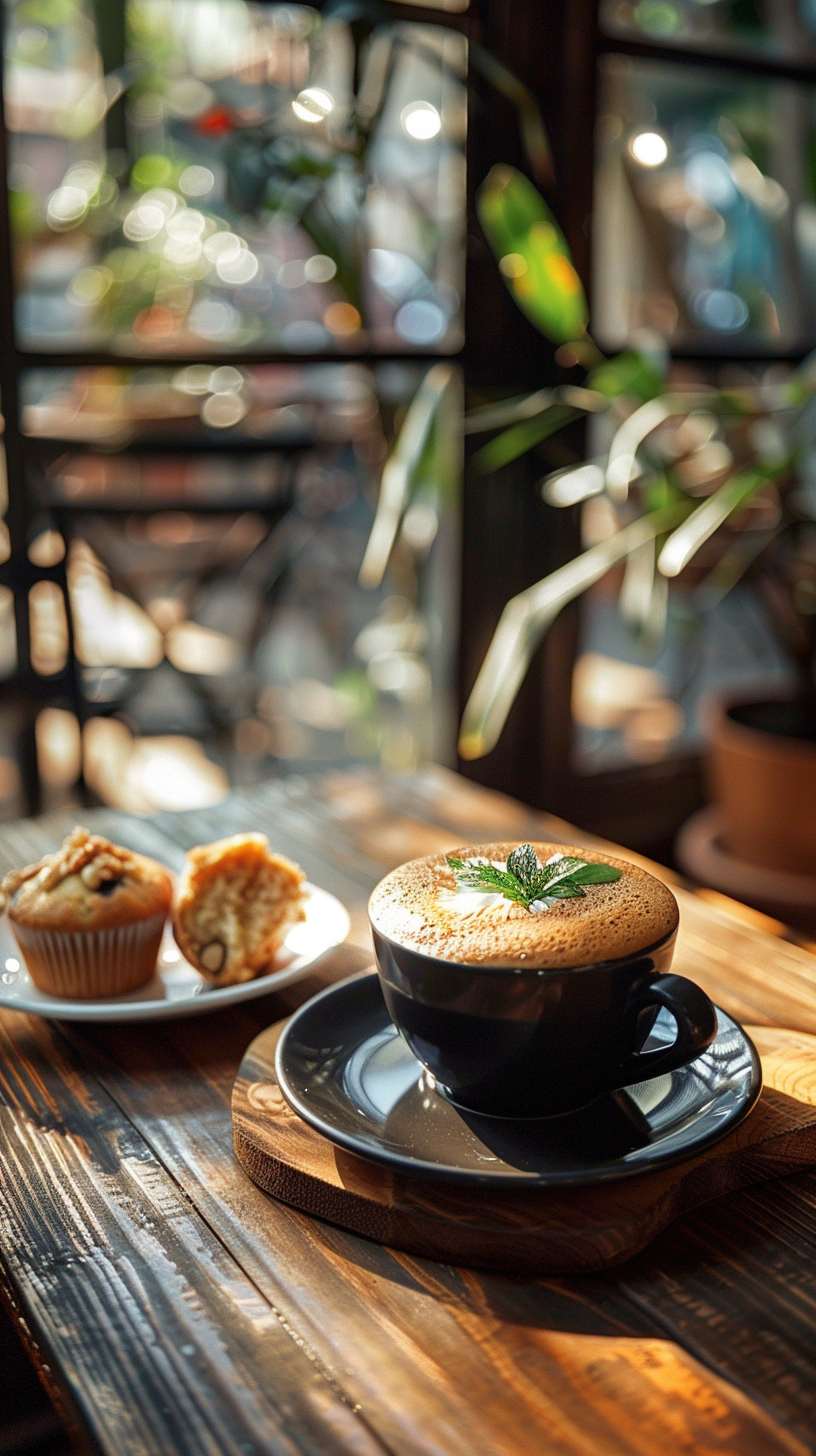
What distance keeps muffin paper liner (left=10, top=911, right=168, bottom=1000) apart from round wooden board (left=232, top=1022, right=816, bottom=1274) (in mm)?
160

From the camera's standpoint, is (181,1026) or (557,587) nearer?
(181,1026)

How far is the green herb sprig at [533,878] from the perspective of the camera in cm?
65

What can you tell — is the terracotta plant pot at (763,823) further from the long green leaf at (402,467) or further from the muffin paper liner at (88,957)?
the muffin paper liner at (88,957)

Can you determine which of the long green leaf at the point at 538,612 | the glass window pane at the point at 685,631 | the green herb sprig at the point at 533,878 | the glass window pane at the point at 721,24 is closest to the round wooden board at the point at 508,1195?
the green herb sprig at the point at 533,878

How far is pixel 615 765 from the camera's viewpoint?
2.44 m

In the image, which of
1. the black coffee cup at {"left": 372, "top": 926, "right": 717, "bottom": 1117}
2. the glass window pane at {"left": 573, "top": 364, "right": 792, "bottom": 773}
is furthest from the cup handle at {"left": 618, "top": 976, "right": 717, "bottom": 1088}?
the glass window pane at {"left": 573, "top": 364, "right": 792, "bottom": 773}

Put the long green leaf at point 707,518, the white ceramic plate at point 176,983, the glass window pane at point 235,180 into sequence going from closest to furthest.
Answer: the white ceramic plate at point 176,983 → the long green leaf at point 707,518 → the glass window pane at point 235,180

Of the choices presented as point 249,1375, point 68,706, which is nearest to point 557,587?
point 68,706

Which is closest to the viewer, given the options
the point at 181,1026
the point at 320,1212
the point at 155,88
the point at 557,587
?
the point at 320,1212

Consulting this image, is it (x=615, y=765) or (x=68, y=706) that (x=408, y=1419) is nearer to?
(x=68, y=706)

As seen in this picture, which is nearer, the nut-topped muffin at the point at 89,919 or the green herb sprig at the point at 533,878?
the green herb sprig at the point at 533,878

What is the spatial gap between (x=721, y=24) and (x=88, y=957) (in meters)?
2.07

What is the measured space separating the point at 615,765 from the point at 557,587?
0.88 metres

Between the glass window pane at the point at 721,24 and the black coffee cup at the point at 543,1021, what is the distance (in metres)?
1.90
